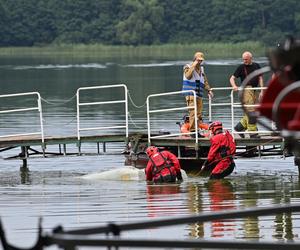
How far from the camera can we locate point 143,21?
123688 mm

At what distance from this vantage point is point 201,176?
19.4m

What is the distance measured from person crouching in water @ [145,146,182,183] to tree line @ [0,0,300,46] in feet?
313

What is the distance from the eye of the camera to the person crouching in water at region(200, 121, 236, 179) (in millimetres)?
18487

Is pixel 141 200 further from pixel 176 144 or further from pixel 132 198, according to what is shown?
pixel 176 144

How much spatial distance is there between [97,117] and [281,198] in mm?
19357

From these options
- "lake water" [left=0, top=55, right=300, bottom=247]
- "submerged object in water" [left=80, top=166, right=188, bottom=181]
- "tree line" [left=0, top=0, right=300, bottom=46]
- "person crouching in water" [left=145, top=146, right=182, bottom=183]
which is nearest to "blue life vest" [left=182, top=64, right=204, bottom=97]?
"lake water" [left=0, top=55, right=300, bottom=247]

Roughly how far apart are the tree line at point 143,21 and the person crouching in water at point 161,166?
3751 inches

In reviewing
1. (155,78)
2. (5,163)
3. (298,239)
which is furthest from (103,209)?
(155,78)

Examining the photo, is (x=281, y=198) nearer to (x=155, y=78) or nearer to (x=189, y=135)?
(x=189, y=135)

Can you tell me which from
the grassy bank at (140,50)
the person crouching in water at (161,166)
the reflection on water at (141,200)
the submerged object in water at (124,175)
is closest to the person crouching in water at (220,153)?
the reflection on water at (141,200)

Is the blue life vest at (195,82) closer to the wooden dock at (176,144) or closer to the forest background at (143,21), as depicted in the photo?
the wooden dock at (176,144)

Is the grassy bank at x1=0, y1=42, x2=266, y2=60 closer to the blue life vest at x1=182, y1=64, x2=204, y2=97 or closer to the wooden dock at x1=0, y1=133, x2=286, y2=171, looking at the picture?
the wooden dock at x1=0, y1=133, x2=286, y2=171

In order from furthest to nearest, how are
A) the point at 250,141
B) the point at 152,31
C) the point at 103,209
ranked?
the point at 152,31
the point at 250,141
the point at 103,209

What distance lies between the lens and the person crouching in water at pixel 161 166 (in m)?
18.2
